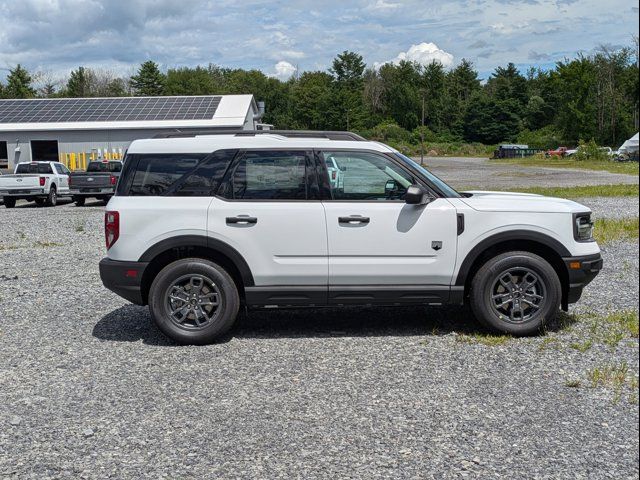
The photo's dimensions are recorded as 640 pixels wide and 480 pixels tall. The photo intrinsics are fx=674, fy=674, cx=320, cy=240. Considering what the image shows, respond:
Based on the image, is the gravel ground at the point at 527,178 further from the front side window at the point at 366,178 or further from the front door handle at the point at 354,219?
the front door handle at the point at 354,219

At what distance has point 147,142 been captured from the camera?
660 cm

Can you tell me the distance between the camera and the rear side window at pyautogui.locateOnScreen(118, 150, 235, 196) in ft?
21.3

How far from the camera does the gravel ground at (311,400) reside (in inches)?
154

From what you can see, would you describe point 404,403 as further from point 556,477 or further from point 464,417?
point 556,477

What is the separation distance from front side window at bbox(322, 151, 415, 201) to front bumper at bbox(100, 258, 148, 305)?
6.55 ft

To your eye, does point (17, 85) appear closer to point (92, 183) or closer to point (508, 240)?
point (92, 183)

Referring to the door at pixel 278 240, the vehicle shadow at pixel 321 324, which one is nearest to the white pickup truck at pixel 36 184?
the vehicle shadow at pixel 321 324

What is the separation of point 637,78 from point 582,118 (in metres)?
1.10

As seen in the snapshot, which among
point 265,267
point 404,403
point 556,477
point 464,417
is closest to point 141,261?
point 265,267

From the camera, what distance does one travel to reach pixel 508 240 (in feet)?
20.9

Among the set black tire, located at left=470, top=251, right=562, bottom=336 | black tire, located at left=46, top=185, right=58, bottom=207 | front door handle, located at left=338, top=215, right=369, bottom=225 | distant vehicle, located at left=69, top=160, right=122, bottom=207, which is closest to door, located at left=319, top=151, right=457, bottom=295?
front door handle, located at left=338, top=215, right=369, bottom=225

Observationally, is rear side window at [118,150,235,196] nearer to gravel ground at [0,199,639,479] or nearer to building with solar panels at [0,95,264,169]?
gravel ground at [0,199,639,479]

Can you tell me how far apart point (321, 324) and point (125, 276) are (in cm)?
216

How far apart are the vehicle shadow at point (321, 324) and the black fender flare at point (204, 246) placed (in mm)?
805
